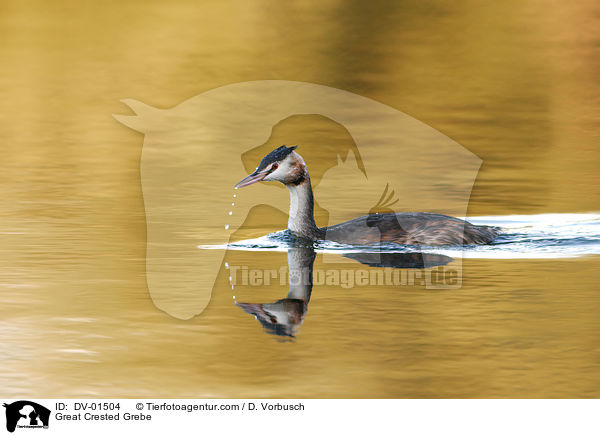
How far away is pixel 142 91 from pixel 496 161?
7.22 m

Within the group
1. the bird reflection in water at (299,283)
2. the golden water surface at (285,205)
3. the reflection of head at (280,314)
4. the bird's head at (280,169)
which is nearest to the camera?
the golden water surface at (285,205)

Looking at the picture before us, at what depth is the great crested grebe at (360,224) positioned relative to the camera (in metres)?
8.54

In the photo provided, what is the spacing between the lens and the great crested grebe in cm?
854

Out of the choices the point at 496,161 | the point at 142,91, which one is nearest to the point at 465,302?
the point at 496,161

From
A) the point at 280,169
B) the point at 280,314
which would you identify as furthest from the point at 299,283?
the point at 280,169

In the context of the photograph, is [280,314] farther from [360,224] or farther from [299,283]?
[360,224]

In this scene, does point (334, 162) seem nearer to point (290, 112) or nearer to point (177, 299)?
point (290, 112)

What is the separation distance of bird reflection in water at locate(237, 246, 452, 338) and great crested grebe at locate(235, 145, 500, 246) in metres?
0.24

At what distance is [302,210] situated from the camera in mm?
8805

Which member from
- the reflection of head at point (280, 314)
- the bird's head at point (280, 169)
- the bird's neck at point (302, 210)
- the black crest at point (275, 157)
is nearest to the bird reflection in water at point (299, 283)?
the reflection of head at point (280, 314)

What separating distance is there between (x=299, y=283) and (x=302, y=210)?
149cm
